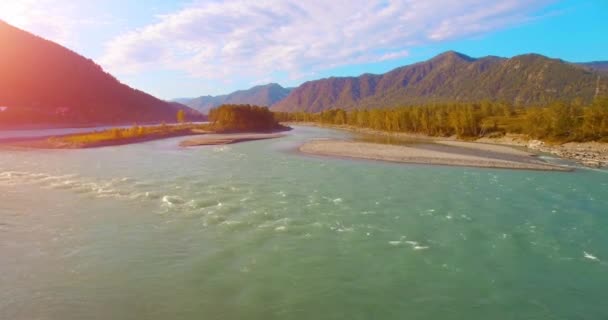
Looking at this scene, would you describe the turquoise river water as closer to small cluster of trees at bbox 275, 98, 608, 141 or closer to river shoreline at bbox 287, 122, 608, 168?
river shoreline at bbox 287, 122, 608, 168

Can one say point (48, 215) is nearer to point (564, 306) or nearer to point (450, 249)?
point (450, 249)

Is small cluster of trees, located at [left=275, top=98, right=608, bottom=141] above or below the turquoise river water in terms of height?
above

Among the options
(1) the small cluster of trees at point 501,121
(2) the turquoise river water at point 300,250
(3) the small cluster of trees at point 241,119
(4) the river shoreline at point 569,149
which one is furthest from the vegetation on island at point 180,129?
(4) the river shoreline at point 569,149

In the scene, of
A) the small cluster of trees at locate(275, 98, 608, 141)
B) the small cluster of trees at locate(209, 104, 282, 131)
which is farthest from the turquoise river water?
the small cluster of trees at locate(209, 104, 282, 131)

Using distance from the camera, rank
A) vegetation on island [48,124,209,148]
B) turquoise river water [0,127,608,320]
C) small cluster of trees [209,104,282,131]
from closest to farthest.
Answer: turquoise river water [0,127,608,320], vegetation on island [48,124,209,148], small cluster of trees [209,104,282,131]

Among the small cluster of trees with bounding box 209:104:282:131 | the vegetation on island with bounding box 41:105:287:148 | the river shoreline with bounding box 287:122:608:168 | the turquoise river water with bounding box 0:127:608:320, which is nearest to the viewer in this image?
the turquoise river water with bounding box 0:127:608:320

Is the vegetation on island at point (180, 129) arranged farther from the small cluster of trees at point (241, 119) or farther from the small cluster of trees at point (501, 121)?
the small cluster of trees at point (501, 121)


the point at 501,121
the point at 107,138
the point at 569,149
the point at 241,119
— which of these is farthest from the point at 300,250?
the point at 241,119
